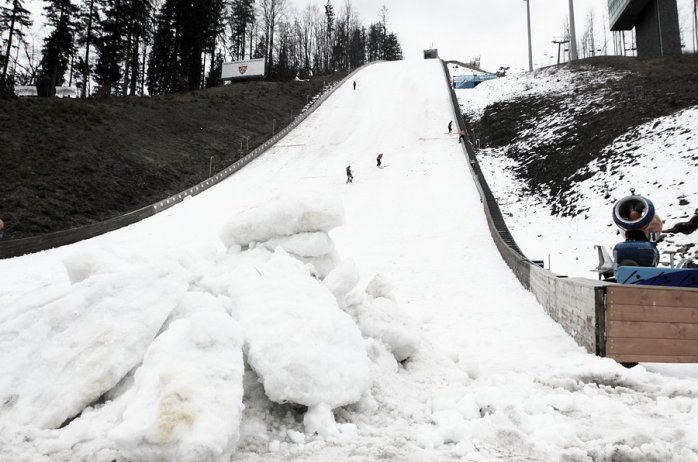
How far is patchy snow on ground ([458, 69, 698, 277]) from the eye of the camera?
12594 mm

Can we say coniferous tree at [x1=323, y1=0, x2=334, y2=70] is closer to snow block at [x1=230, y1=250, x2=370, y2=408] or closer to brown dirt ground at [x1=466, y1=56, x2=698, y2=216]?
brown dirt ground at [x1=466, y1=56, x2=698, y2=216]

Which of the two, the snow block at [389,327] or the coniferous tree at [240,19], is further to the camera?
the coniferous tree at [240,19]

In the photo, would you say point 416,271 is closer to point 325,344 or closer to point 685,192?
point 325,344

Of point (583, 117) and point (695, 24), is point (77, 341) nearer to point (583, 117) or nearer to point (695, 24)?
point (583, 117)

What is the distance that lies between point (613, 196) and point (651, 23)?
30.4 meters

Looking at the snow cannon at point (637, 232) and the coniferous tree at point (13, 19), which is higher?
the coniferous tree at point (13, 19)

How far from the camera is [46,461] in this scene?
304cm

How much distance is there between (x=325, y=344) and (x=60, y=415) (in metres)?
2.13

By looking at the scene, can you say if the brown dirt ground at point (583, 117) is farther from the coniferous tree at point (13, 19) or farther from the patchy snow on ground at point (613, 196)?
the coniferous tree at point (13, 19)

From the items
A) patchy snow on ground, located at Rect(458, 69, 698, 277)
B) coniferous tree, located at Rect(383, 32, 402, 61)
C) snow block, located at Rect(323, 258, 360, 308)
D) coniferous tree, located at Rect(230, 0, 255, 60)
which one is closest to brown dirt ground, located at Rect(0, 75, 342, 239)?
snow block, located at Rect(323, 258, 360, 308)

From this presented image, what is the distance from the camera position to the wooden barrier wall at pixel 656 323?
4.77m

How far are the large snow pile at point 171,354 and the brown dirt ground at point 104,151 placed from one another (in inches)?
502

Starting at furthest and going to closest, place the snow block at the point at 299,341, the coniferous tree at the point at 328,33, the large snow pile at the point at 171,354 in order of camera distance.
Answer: the coniferous tree at the point at 328,33, the snow block at the point at 299,341, the large snow pile at the point at 171,354

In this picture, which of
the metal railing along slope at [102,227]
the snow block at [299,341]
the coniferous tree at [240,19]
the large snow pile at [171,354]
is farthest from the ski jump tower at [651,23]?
the coniferous tree at [240,19]
